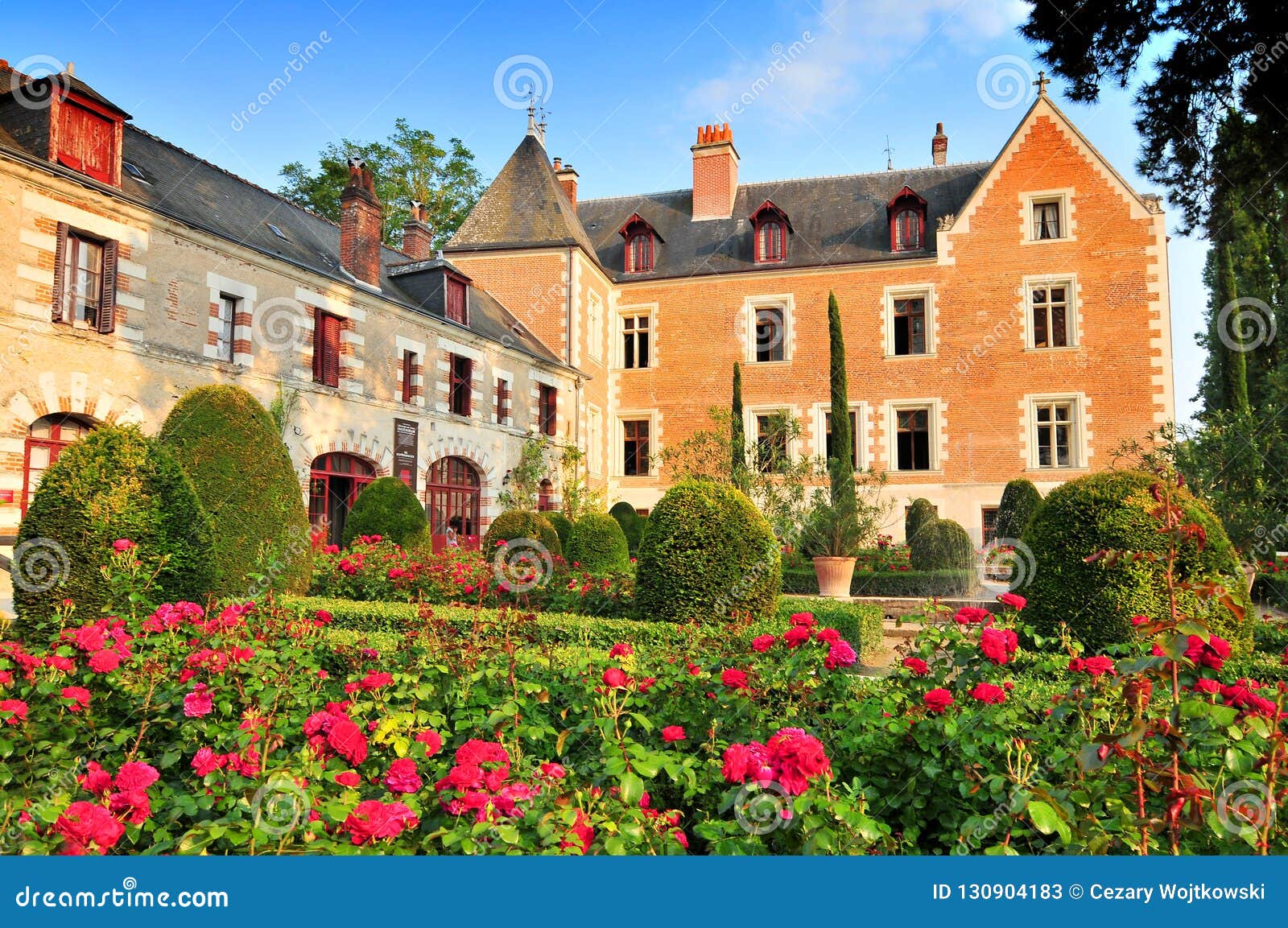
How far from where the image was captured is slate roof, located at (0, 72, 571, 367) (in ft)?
43.5

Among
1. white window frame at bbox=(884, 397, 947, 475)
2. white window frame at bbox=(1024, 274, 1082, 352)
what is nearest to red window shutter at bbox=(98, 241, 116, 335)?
white window frame at bbox=(884, 397, 947, 475)

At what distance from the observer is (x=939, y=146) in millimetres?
27656

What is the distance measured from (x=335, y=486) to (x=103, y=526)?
34.3 ft

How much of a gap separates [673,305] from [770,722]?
23073 millimetres

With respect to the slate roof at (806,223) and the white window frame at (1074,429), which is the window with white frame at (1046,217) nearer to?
the slate roof at (806,223)

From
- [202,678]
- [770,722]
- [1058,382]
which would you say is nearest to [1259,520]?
[770,722]

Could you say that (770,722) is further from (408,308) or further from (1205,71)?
(408,308)

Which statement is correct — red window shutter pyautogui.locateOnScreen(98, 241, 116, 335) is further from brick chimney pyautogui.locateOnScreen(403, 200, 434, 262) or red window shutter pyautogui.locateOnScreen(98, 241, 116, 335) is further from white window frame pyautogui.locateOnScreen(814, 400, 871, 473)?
white window frame pyautogui.locateOnScreen(814, 400, 871, 473)

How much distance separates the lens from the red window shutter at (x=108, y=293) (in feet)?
39.5

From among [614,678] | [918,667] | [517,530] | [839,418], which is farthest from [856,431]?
[614,678]

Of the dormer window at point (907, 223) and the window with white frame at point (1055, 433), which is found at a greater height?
the dormer window at point (907, 223)

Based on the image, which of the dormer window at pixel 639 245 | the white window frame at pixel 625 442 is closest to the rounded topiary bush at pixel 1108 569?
the white window frame at pixel 625 442

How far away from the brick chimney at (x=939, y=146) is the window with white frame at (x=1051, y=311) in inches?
282

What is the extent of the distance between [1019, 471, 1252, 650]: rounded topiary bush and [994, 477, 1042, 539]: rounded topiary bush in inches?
353
